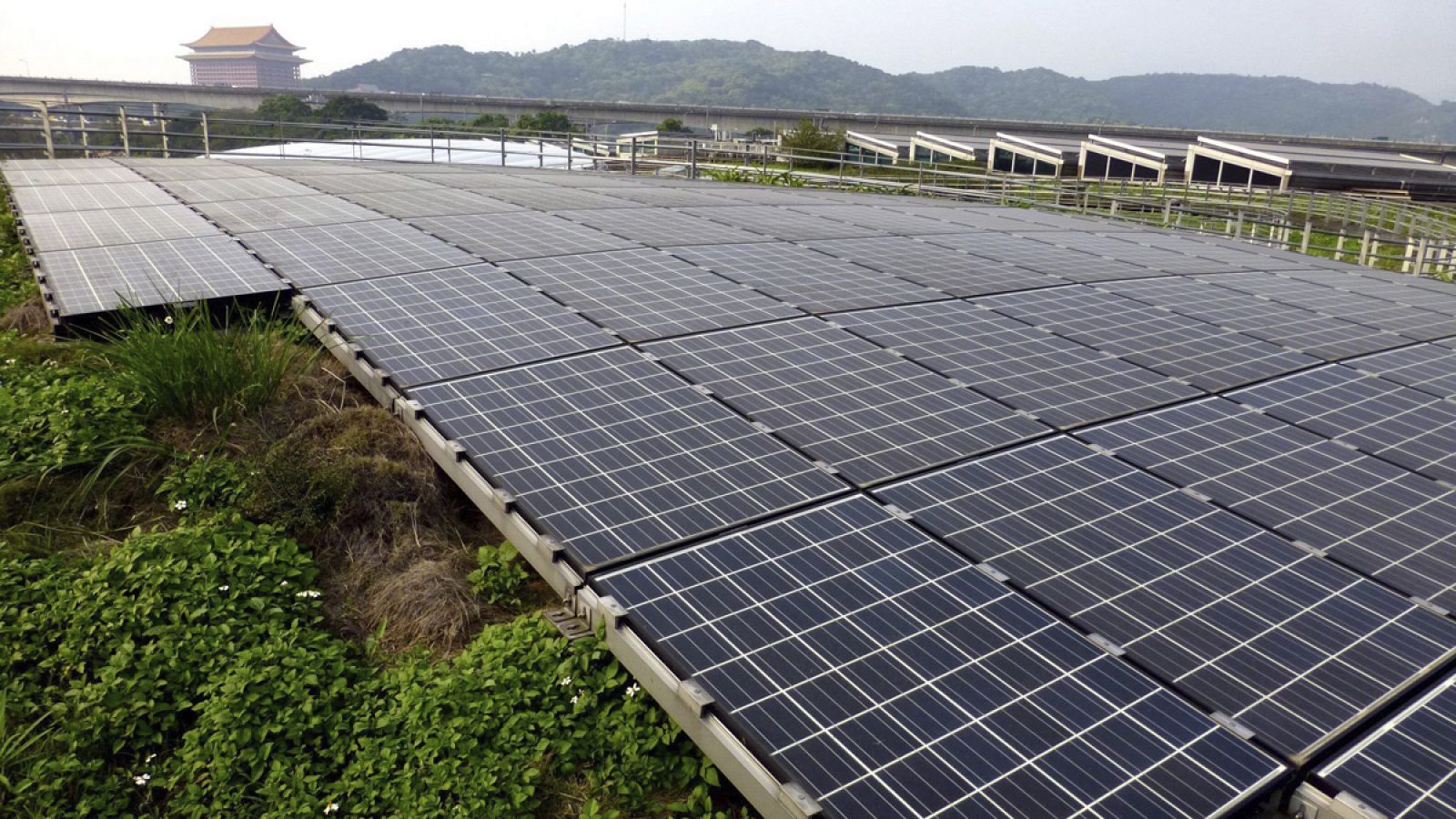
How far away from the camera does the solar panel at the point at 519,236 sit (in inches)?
495

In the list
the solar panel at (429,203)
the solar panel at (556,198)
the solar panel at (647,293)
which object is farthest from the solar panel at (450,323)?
the solar panel at (556,198)

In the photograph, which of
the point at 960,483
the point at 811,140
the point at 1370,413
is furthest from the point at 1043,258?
the point at 811,140

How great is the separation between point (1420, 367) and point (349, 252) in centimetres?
1267

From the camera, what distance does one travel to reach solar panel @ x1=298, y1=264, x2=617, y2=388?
8.86 m

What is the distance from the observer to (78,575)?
262 inches

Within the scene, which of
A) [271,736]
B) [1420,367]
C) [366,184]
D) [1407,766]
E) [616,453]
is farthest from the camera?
[366,184]

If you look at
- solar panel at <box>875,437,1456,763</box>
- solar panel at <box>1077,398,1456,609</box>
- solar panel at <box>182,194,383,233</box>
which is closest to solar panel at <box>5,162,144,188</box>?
solar panel at <box>182,194,383,233</box>

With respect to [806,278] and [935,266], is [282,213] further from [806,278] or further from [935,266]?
[935,266]

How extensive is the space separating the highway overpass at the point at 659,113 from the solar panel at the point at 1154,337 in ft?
287

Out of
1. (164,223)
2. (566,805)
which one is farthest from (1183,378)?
(164,223)

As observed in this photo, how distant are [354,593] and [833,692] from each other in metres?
3.84

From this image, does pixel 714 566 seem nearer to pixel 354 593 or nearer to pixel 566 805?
pixel 566 805

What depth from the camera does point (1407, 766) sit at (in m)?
4.56

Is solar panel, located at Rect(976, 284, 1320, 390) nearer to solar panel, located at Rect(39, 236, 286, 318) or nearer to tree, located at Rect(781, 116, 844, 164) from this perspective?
solar panel, located at Rect(39, 236, 286, 318)
